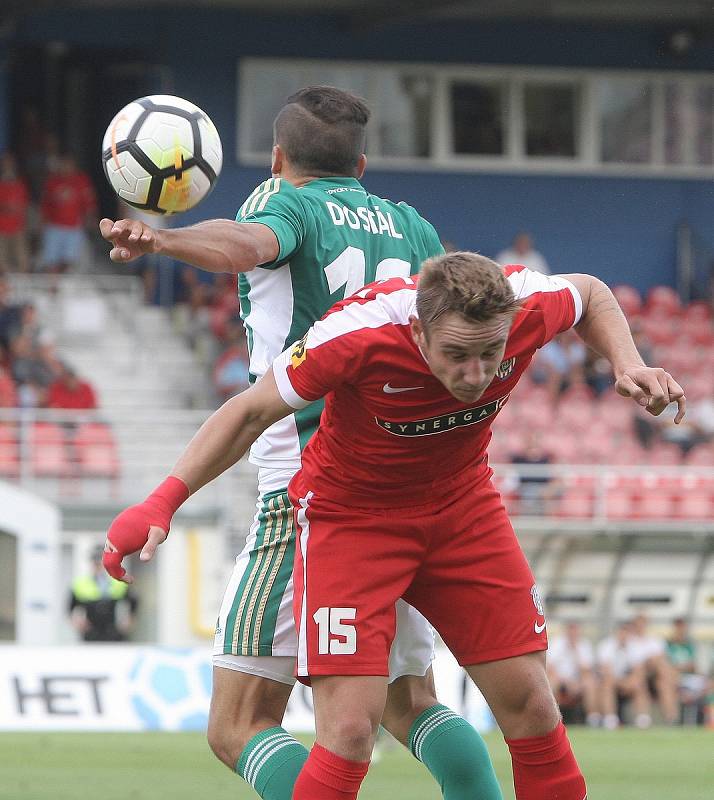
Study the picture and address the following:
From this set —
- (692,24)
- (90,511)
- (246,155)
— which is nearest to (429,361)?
(90,511)

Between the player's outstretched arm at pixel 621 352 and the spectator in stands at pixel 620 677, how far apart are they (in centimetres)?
1246

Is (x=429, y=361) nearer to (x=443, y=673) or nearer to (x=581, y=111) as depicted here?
(x=443, y=673)

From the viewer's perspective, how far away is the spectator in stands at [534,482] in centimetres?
1762

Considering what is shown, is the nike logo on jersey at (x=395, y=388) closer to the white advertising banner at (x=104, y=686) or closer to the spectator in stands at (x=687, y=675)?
the white advertising banner at (x=104, y=686)

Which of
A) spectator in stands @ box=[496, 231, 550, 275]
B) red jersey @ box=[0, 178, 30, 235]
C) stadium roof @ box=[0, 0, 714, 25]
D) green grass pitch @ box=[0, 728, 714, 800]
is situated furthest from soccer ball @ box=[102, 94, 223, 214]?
stadium roof @ box=[0, 0, 714, 25]

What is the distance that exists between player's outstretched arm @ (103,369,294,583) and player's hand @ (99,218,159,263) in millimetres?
536

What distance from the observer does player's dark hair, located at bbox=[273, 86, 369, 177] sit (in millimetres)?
4973

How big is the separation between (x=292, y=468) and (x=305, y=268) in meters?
0.62

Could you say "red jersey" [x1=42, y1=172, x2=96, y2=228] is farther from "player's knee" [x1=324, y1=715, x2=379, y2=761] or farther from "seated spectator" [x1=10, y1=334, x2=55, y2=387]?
"player's knee" [x1=324, y1=715, x2=379, y2=761]

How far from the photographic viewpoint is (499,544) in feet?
15.7

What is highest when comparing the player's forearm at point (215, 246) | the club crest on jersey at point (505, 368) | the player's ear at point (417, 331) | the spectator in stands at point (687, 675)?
the player's forearm at point (215, 246)

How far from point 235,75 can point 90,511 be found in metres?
7.43

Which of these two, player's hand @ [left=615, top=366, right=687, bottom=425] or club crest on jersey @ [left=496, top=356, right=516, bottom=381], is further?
club crest on jersey @ [left=496, top=356, right=516, bottom=381]

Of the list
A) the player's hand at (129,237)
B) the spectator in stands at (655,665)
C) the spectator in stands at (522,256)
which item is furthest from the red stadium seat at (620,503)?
the player's hand at (129,237)
